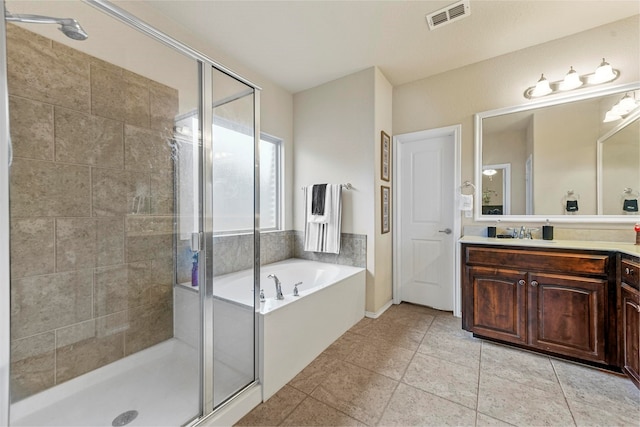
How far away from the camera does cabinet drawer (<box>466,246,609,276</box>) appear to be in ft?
5.65

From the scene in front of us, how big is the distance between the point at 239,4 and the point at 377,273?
2.63 metres

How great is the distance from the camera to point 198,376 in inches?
55.2

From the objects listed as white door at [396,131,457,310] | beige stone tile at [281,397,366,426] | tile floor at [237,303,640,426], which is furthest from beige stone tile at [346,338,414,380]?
white door at [396,131,457,310]

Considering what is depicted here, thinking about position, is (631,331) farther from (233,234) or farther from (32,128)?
(32,128)

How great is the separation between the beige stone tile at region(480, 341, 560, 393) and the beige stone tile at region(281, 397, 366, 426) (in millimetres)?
1079

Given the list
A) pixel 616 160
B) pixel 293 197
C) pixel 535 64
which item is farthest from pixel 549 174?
pixel 293 197

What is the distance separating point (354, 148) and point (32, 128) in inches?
93.7

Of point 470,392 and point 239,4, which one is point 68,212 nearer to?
point 239,4

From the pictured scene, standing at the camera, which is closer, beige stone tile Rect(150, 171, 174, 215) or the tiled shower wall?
the tiled shower wall

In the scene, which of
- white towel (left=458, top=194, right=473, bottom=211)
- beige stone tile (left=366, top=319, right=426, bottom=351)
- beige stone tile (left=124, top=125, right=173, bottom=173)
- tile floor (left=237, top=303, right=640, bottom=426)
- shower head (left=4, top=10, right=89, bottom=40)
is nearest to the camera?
shower head (left=4, top=10, right=89, bottom=40)

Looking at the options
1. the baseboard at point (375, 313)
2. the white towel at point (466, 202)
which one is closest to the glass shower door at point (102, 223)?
the baseboard at point (375, 313)

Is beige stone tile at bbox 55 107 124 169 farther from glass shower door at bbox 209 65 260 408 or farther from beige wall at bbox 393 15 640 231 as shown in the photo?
beige wall at bbox 393 15 640 231

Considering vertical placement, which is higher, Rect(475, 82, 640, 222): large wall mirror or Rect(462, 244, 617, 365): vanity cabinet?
Rect(475, 82, 640, 222): large wall mirror

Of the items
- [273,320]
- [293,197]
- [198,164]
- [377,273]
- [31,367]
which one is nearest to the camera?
[31,367]
